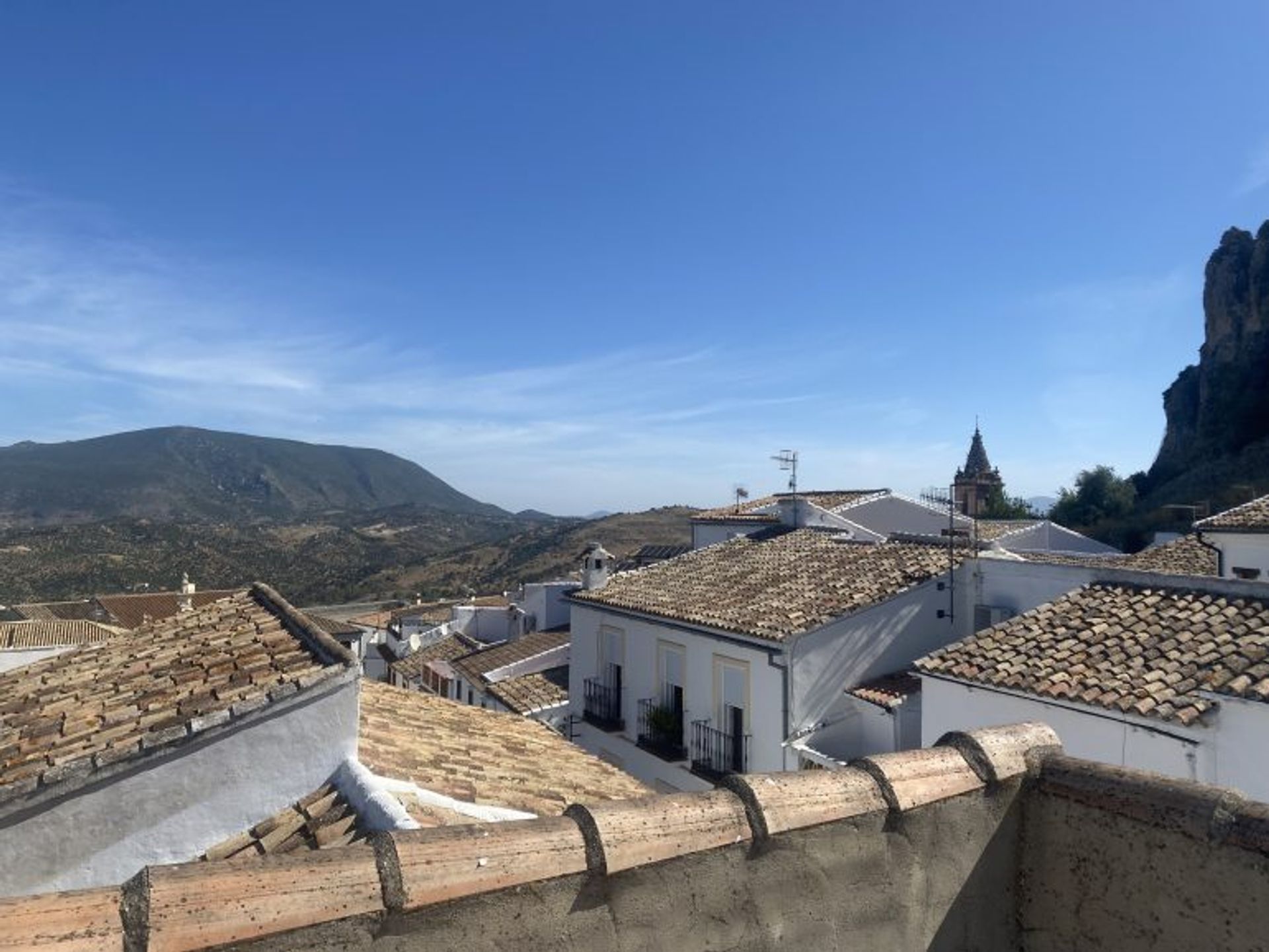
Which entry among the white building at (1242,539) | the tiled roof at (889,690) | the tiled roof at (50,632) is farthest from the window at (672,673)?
the tiled roof at (50,632)

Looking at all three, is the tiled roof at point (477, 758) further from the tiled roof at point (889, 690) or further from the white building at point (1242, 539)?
the white building at point (1242, 539)

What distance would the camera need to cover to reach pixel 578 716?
1731 cm

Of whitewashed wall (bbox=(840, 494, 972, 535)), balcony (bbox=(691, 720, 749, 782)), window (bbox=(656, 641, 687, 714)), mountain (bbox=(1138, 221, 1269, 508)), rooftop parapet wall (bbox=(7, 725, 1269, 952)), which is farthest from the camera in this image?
mountain (bbox=(1138, 221, 1269, 508))

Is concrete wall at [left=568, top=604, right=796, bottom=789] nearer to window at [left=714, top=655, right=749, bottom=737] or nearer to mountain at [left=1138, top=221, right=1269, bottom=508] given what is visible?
window at [left=714, top=655, right=749, bottom=737]

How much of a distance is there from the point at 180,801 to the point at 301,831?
0.68 metres

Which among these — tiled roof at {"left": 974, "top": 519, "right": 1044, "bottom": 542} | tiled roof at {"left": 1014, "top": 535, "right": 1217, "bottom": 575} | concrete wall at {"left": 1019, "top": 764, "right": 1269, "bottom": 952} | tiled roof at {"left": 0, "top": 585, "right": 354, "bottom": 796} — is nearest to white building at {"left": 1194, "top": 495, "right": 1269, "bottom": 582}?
tiled roof at {"left": 1014, "top": 535, "right": 1217, "bottom": 575}

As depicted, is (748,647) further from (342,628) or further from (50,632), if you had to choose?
(342,628)

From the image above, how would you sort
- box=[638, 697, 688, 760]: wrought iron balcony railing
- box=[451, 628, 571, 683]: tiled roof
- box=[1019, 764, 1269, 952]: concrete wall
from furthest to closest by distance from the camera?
1. box=[451, 628, 571, 683]: tiled roof
2. box=[638, 697, 688, 760]: wrought iron balcony railing
3. box=[1019, 764, 1269, 952]: concrete wall

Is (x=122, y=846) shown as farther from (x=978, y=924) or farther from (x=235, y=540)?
(x=235, y=540)

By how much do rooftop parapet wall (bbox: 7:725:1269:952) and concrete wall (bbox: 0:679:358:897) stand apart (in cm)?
301

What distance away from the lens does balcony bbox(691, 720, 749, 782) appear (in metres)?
13.4

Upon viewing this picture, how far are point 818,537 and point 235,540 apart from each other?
7157cm

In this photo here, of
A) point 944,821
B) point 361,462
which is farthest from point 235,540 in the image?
point 361,462

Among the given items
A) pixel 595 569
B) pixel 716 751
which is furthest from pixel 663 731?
pixel 595 569
